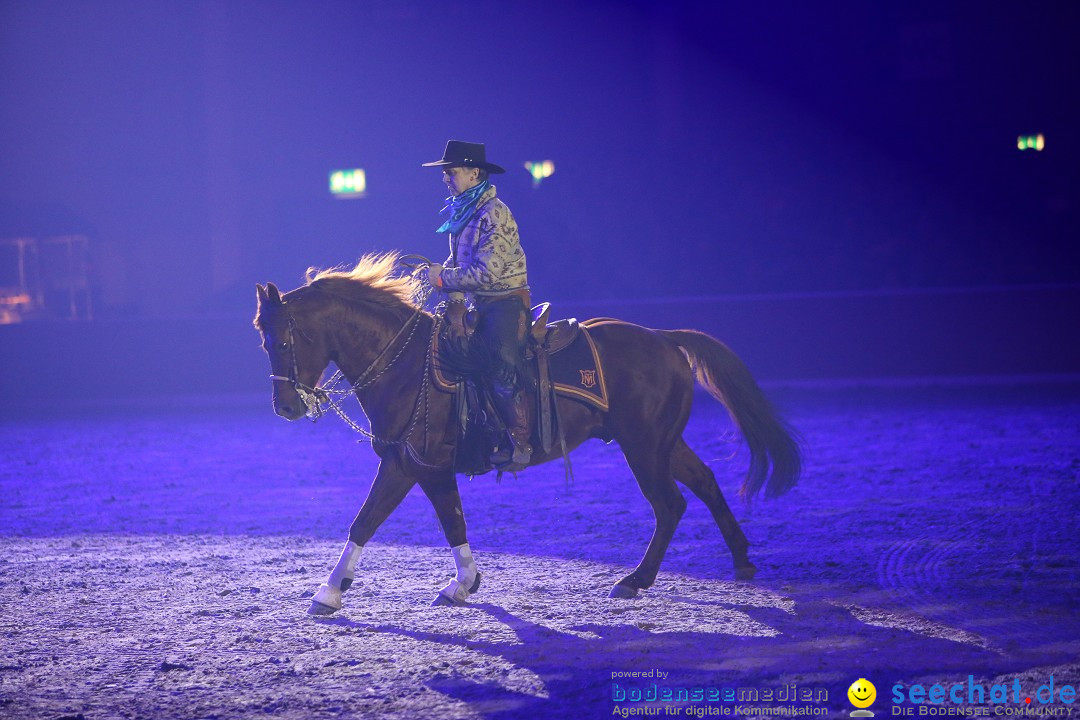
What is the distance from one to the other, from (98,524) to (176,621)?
2.97m

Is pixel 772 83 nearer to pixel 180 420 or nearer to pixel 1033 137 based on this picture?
pixel 1033 137

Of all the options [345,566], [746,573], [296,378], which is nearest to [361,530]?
[345,566]

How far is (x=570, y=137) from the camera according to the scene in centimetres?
2055

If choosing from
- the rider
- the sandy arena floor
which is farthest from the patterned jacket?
the sandy arena floor

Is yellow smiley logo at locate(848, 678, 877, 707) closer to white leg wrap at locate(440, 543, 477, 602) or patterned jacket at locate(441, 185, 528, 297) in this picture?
white leg wrap at locate(440, 543, 477, 602)

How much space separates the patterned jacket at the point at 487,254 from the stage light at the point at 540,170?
50.7 ft

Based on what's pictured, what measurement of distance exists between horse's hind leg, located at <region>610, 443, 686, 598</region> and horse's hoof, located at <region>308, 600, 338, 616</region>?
4.86 ft

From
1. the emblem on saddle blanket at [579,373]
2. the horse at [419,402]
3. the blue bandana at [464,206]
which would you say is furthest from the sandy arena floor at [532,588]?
the blue bandana at [464,206]

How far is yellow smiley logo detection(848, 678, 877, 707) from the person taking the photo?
3.80 meters

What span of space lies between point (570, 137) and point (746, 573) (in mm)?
15801

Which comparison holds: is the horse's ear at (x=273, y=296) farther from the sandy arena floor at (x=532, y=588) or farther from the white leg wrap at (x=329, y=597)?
the sandy arena floor at (x=532, y=588)

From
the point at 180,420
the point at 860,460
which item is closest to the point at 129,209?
the point at 180,420

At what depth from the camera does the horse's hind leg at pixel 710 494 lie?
19.3 feet

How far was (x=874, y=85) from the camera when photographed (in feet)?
65.1
